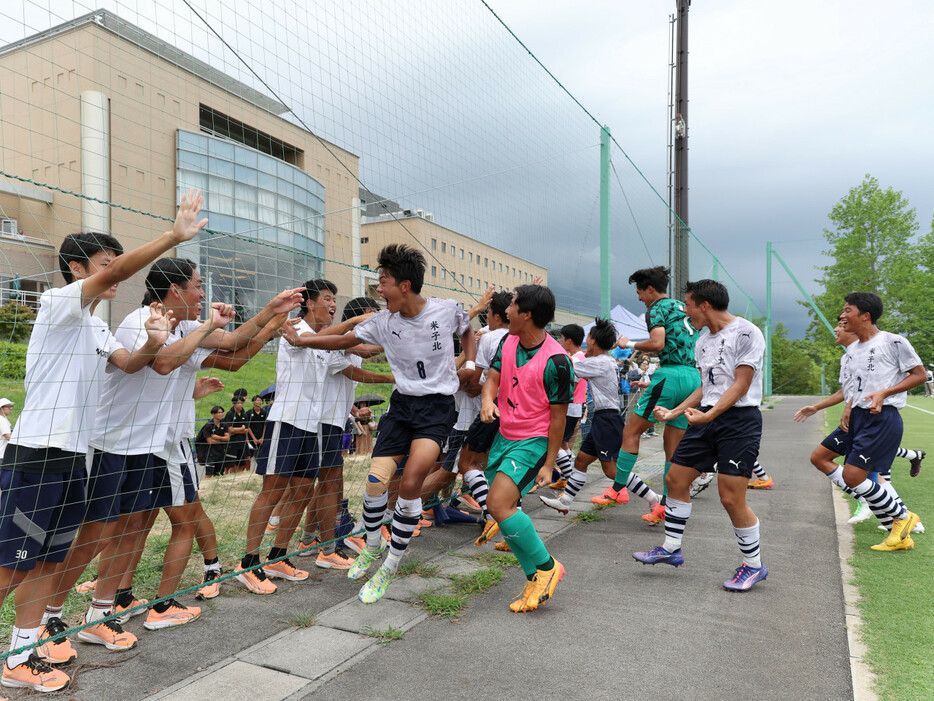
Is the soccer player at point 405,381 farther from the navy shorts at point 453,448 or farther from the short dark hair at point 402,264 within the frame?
the navy shorts at point 453,448

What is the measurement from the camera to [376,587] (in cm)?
368

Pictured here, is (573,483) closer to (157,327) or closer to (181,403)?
(181,403)

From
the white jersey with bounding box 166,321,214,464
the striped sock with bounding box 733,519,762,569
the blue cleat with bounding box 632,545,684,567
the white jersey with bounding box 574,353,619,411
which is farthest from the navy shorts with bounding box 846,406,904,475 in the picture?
the white jersey with bounding box 166,321,214,464

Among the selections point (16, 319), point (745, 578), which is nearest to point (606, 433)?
point (745, 578)

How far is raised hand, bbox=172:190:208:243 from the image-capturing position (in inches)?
107

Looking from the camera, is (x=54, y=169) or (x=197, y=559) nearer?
(x=54, y=169)

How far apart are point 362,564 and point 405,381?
3.90 ft

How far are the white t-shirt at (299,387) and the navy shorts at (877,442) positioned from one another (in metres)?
4.06

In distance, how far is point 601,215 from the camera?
9.61 m

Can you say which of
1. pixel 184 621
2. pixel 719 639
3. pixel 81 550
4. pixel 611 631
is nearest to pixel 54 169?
pixel 81 550

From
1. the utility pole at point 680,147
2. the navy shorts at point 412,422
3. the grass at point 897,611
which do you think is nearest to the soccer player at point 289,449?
the navy shorts at point 412,422

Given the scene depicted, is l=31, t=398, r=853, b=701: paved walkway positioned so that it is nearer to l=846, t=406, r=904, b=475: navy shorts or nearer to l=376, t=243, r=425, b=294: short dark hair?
l=846, t=406, r=904, b=475: navy shorts

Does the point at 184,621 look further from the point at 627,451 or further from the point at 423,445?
the point at 627,451

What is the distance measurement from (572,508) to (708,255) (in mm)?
15046
